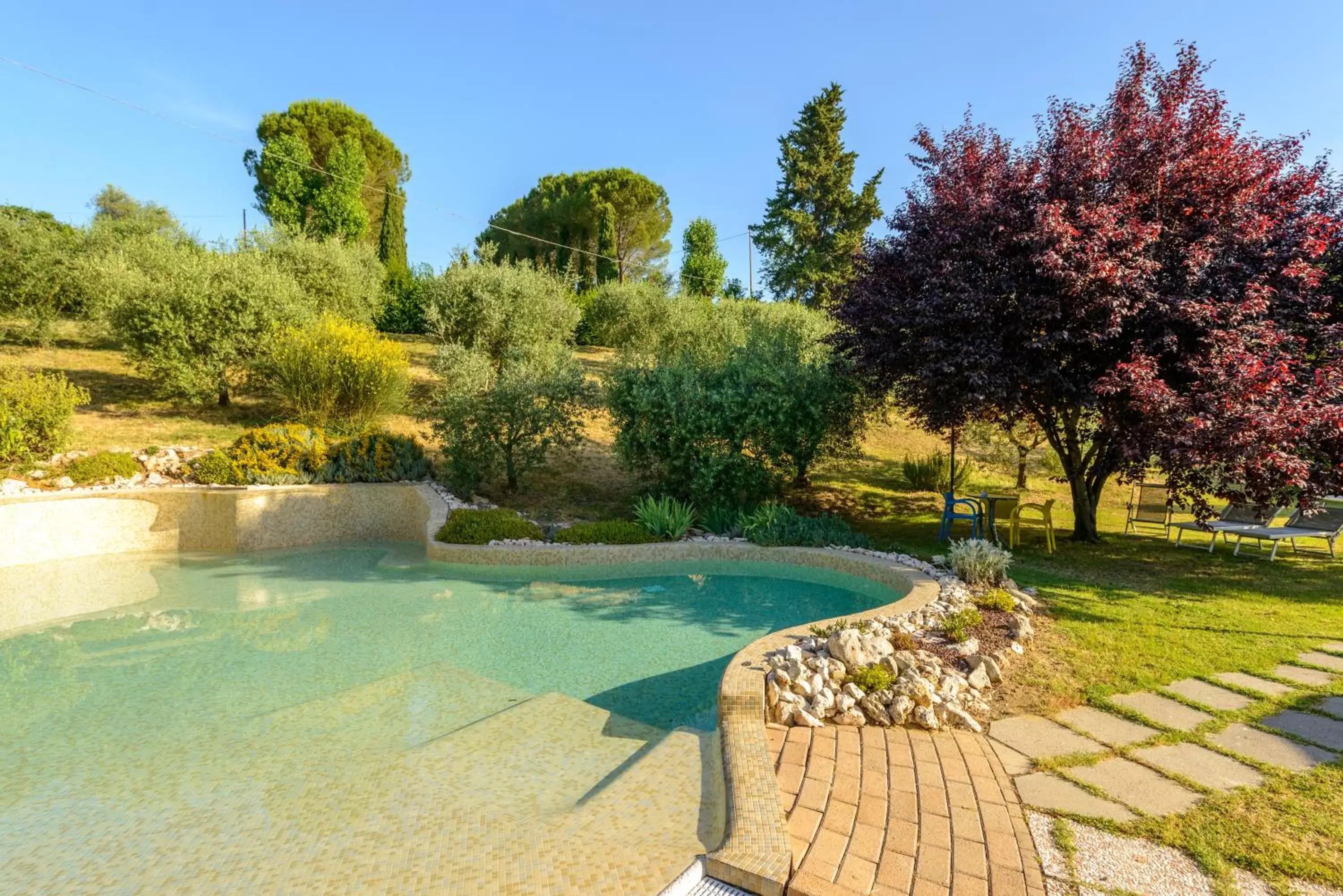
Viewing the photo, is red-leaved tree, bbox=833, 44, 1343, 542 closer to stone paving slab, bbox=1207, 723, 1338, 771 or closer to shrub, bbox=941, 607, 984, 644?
shrub, bbox=941, 607, 984, 644

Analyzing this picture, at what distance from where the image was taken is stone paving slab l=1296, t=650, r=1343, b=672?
5316mm

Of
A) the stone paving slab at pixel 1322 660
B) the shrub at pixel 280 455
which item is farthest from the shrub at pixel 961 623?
the shrub at pixel 280 455

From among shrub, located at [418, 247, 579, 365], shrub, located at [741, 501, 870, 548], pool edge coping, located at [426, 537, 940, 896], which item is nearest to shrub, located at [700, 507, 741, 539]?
shrub, located at [741, 501, 870, 548]

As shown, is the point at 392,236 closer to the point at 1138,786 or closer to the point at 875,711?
the point at 875,711

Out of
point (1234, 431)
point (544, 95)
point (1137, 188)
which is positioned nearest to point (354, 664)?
point (1234, 431)

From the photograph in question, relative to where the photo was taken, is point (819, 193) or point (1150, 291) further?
point (819, 193)

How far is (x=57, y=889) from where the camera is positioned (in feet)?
9.98

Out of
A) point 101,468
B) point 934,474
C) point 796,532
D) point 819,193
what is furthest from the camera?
point 819,193

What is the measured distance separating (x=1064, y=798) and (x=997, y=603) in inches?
133

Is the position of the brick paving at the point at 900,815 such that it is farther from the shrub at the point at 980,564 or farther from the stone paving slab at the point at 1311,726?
the shrub at the point at 980,564

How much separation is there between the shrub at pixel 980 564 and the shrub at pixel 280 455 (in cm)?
1056

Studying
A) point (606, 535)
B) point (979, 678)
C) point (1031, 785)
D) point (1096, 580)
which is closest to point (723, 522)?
point (606, 535)

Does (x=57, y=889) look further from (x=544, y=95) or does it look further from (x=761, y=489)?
(x=544, y=95)

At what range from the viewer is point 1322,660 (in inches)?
216
